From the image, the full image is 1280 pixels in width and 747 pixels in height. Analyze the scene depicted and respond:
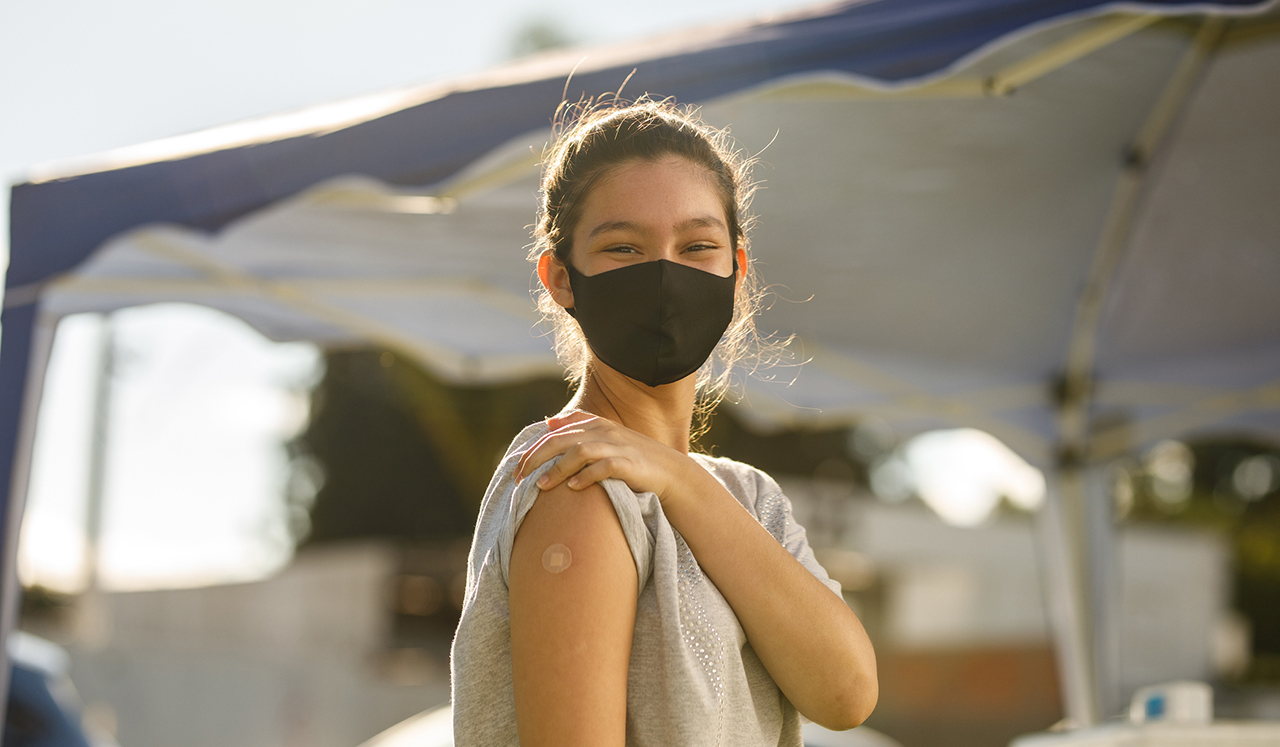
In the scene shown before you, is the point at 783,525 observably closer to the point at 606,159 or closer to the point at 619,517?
the point at 619,517

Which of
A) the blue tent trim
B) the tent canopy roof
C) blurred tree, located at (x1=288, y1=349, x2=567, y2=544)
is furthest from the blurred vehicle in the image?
blurred tree, located at (x1=288, y1=349, x2=567, y2=544)

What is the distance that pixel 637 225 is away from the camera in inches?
54.4

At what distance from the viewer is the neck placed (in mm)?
1493

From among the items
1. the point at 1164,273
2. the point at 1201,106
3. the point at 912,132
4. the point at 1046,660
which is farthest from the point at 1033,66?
the point at 1046,660

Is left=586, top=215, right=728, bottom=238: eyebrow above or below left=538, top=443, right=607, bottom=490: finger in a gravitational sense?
above

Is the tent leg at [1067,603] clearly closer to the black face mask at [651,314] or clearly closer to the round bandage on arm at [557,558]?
the black face mask at [651,314]

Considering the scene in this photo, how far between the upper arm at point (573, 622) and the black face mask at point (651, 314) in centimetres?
32

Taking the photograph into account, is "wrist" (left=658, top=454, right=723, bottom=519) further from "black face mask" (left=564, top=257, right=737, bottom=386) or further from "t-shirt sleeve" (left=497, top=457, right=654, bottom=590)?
"black face mask" (left=564, top=257, right=737, bottom=386)

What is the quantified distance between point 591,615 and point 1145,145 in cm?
382

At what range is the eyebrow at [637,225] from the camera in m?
1.38

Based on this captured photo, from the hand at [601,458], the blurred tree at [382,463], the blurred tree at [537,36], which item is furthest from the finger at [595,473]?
the blurred tree at [537,36]

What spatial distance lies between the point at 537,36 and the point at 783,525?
68.9ft

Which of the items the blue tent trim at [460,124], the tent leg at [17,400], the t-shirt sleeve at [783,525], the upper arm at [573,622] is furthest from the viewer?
the tent leg at [17,400]

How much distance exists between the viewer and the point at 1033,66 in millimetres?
2639
